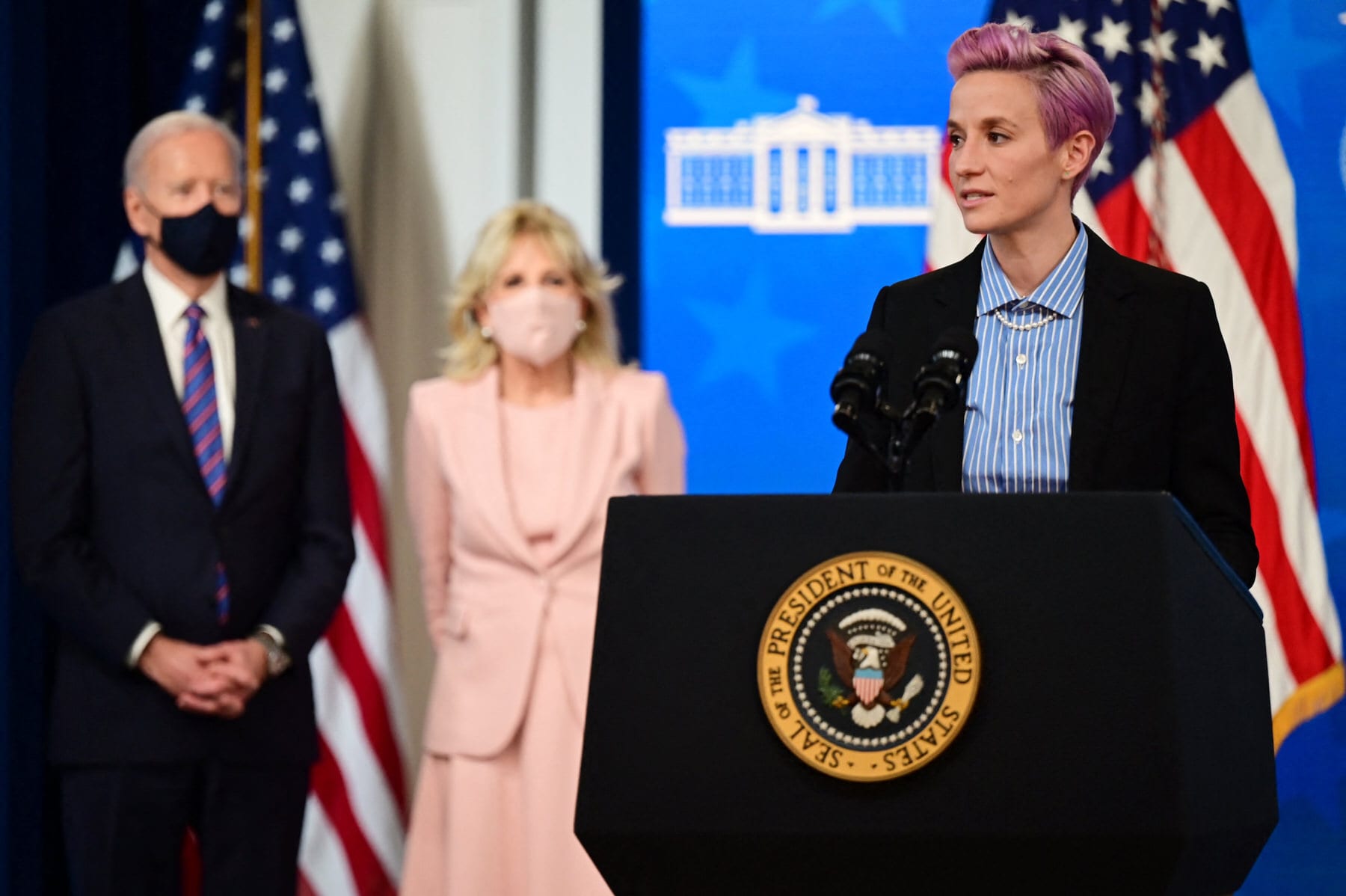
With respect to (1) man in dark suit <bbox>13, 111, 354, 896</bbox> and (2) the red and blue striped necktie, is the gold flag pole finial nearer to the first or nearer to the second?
(1) man in dark suit <bbox>13, 111, 354, 896</bbox>

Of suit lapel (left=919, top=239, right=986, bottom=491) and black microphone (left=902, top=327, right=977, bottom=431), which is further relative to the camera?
suit lapel (left=919, top=239, right=986, bottom=491)

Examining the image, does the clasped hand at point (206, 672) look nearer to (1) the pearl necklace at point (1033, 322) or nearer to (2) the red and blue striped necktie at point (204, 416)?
(2) the red and blue striped necktie at point (204, 416)

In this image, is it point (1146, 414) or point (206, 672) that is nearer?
point (1146, 414)

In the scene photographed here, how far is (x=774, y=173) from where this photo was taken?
192 inches

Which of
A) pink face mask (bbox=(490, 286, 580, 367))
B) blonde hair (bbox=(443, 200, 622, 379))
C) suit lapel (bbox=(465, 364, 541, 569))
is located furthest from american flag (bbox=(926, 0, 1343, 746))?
suit lapel (bbox=(465, 364, 541, 569))

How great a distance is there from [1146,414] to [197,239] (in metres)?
2.14

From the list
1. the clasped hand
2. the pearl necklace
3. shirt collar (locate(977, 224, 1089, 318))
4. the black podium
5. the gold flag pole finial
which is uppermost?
the gold flag pole finial

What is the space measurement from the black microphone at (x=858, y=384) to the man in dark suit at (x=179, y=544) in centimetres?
185

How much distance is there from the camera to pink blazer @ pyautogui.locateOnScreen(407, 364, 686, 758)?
347 cm

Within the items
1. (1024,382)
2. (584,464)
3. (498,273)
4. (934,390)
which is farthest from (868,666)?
(498,273)

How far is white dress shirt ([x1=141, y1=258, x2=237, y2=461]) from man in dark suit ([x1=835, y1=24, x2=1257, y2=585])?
1.80m

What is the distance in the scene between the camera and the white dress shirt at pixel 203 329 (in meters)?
3.42

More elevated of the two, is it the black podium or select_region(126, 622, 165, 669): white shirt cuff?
the black podium

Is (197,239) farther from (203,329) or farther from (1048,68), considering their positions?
(1048,68)
